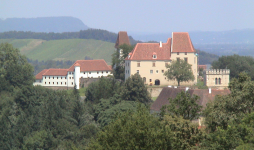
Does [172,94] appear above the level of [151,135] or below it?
above

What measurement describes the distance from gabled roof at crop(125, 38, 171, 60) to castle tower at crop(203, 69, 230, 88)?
7684 mm

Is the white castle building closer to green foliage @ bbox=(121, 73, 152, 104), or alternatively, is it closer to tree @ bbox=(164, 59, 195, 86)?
tree @ bbox=(164, 59, 195, 86)

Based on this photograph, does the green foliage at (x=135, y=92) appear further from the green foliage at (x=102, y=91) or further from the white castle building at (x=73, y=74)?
the white castle building at (x=73, y=74)

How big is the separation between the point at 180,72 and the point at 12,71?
2949cm

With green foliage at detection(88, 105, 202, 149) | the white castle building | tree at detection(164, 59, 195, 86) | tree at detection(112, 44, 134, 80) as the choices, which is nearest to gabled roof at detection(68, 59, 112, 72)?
the white castle building

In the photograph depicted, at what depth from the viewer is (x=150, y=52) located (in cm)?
7512

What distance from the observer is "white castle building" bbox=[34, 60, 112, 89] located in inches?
3433

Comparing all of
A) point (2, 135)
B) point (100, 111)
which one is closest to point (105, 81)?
point (100, 111)

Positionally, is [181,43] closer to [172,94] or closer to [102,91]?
[102,91]

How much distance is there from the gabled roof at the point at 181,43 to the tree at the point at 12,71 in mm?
24412

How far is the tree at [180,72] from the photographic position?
229 ft

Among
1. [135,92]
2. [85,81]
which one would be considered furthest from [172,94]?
[85,81]

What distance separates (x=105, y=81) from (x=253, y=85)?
47784 mm

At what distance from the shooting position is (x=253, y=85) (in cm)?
2458
